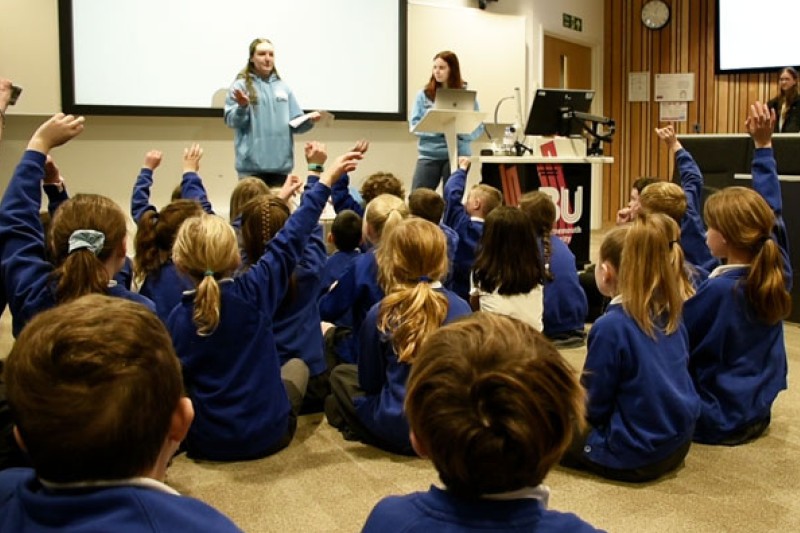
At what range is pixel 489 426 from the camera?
967 mm

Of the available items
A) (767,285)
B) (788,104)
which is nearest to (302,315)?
(767,285)

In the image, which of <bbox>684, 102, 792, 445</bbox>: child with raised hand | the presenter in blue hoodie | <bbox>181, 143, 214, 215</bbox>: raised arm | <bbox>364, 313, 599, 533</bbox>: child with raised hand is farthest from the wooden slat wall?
<bbox>364, 313, 599, 533</bbox>: child with raised hand

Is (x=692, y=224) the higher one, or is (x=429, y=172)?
(x=429, y=172)

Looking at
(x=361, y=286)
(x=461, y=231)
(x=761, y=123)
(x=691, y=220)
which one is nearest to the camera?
(x=761, y=123)

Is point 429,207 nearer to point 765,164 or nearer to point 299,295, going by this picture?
point 299,295

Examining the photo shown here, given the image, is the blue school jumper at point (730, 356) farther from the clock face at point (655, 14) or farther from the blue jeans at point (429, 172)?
the clock face at point (655, 14)

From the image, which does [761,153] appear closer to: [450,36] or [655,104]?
[450,36]

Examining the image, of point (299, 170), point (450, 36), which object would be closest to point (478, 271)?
point (299, 170)

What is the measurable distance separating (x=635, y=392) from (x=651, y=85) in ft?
26.3

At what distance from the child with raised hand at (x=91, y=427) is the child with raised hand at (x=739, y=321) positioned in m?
2.09

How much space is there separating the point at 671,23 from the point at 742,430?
7.64 m

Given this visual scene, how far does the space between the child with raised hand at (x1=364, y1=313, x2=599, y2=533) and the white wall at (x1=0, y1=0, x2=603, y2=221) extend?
5389 millimetres

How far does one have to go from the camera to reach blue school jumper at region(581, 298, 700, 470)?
2.29 meters

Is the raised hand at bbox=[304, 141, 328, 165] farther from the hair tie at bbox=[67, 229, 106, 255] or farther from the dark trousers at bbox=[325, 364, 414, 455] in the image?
the hair tie at bbox=[67, 229, 106, 255]
